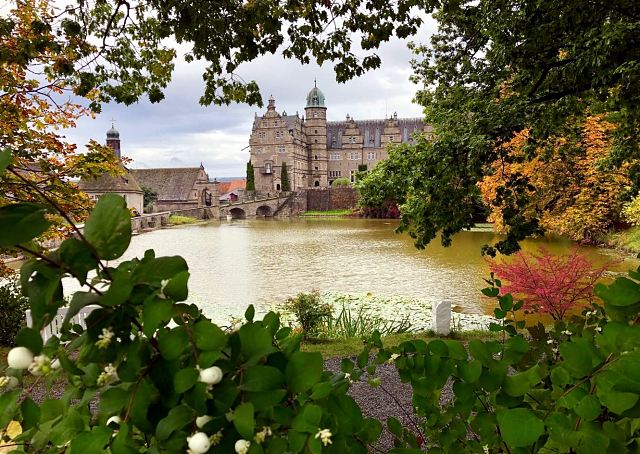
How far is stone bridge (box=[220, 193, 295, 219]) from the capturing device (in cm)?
5065

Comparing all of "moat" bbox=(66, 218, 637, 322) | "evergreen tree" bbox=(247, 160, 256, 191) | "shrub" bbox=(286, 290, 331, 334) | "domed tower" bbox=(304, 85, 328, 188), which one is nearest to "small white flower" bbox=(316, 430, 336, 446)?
"shrub" bbox=(286, 290, 331, 334)

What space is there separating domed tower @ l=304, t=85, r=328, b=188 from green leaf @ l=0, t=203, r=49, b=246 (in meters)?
61.7

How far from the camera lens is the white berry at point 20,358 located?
1.99 ft

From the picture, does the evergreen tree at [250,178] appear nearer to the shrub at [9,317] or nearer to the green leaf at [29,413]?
the shrub at [9,317]

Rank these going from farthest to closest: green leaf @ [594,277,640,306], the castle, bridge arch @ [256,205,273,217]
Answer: the castle, bridge arch @ [256,205,273,217], green leaf @ [594,277,640,306]

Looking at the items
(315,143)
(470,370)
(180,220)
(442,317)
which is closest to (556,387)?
(470,370)

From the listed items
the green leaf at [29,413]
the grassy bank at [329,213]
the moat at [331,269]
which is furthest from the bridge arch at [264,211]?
the green leaf at [29,413]

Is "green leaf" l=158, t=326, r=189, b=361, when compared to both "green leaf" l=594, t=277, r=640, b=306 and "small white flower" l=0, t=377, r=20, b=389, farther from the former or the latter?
"green leaf" l=594, t=277, r=640, b=306

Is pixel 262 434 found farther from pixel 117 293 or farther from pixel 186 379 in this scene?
pixel 117 293

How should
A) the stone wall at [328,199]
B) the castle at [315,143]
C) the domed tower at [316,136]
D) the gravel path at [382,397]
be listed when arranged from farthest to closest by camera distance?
the domed tower at [316,136], the castle at [315,143], the stone wall at [328,199], the gravel path at [382,397]

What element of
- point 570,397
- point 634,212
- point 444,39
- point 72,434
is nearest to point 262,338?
point 72,434

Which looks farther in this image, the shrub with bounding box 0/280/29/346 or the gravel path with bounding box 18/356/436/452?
the shrub with bounding box 0/280/29/346

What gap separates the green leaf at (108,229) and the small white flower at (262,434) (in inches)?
14.2

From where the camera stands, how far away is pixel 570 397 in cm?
81
